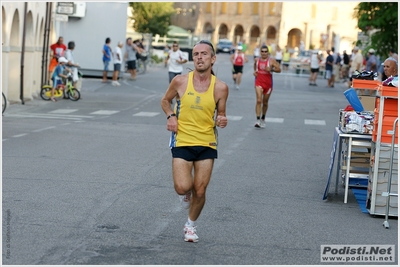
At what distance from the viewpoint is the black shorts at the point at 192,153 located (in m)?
8.34

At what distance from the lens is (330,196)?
1177cm

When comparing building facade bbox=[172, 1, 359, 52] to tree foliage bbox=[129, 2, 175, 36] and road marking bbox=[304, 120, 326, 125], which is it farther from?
road marking bbox=[304, 120, 326, 125]

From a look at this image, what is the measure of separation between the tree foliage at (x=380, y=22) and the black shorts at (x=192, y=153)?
2537 cm

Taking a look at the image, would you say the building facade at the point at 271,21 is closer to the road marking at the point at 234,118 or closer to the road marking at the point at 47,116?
the road marking at the point at 234,118

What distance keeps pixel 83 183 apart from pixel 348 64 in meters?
42.5

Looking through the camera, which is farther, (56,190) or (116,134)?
(116,134)

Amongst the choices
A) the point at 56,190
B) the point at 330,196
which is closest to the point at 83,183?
the point at 56,190

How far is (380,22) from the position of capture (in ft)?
108

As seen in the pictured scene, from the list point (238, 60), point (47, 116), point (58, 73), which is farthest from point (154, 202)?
point (238, 60)

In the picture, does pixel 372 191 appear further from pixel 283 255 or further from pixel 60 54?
pixel 60 54

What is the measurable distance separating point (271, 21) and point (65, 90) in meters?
104

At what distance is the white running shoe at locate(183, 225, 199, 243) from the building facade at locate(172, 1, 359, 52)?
107856 millimetres

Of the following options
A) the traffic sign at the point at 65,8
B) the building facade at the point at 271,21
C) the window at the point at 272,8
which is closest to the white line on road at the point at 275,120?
the traffic sign at the point at 65,8

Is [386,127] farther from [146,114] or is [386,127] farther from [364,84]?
[146,114]
